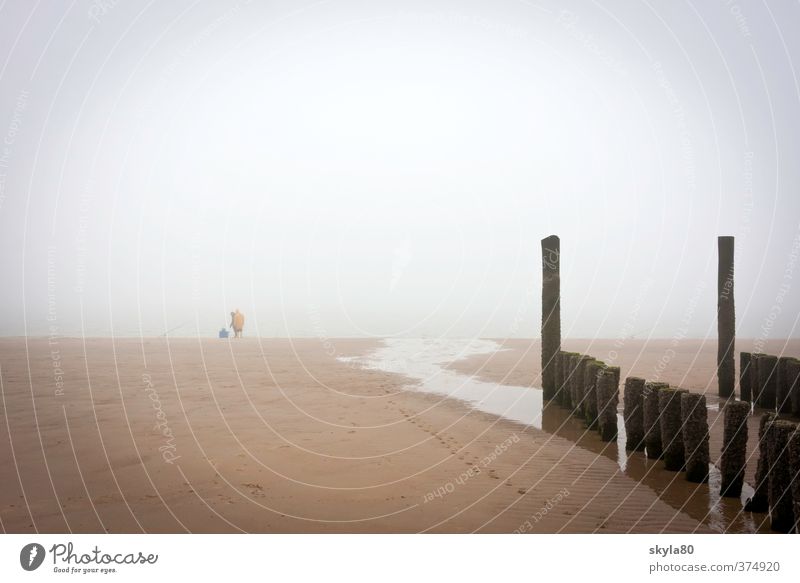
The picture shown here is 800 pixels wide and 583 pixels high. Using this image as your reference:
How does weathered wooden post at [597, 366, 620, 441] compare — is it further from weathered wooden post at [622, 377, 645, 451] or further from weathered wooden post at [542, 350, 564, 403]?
weathered wooden post at [542, 350, 564, 403]

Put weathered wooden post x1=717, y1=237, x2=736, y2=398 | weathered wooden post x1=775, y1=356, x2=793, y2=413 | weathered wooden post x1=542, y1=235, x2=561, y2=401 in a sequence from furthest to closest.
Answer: weathered wooden post x1=717, y1=237, x2=736, y2=398, weathered wooden post x1=542, y1=235, x2=561, y2=401, weathered wooden post x1=775, y1=356, x2=793, y2=413

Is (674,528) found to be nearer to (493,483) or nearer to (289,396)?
(493,483)

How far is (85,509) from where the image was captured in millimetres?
6461

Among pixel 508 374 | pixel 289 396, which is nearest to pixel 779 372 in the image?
pixel 508 374

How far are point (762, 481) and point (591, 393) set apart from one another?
16.4 ft

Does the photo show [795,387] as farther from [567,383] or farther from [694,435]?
[694,435]

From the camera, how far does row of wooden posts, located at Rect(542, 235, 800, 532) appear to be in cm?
618

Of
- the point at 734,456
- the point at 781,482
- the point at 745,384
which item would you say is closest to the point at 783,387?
the point at 745,384

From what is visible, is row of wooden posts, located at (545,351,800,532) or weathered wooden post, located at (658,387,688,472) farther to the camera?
weathered wooden post, located at (658,387,688,472)

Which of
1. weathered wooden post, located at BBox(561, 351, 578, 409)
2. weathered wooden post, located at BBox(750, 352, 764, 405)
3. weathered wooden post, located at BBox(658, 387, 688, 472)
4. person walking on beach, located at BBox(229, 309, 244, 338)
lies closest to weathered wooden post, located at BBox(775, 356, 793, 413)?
weathered wooden post, located at BBox(750, 352, 764, 405)

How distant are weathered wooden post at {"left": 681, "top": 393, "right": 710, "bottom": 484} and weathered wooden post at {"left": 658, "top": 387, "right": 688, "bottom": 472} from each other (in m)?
0.38

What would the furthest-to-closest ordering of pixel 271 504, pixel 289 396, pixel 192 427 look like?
pixel 289 396
pixel 192 427
pixel 271 504

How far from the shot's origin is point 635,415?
950cm

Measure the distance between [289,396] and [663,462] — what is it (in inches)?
352
